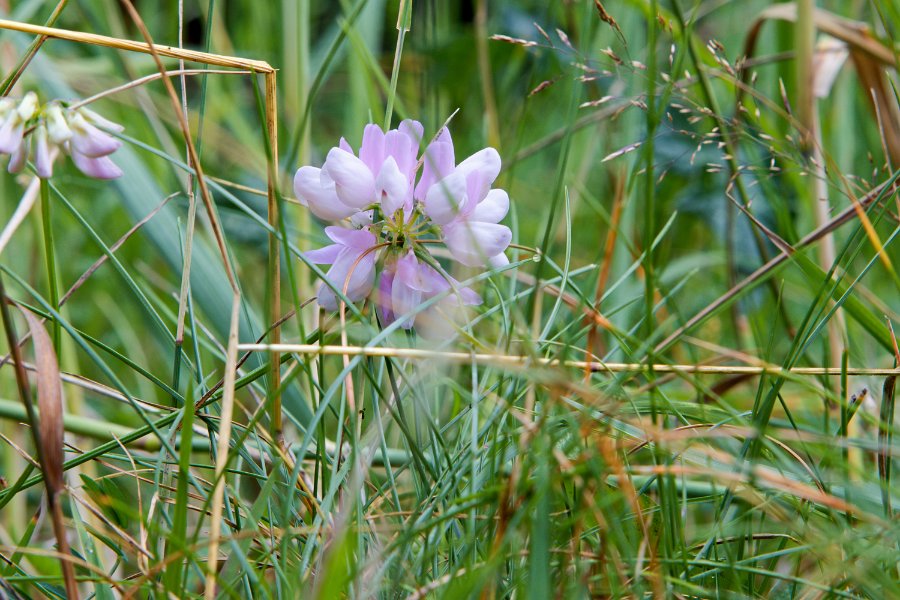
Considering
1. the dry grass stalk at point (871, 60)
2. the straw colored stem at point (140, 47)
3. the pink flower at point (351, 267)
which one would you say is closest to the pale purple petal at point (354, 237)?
the pink flower at point (351, 267)

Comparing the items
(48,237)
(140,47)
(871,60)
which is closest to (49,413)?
(48,237)

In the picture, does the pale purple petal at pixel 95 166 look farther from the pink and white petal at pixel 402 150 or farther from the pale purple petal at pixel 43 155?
the pink and white petal at pixel 402 150

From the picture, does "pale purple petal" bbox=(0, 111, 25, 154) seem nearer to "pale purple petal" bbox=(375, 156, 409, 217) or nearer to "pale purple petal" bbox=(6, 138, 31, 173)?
"pale purple petal" bbox=(6, 138, 31, 173)

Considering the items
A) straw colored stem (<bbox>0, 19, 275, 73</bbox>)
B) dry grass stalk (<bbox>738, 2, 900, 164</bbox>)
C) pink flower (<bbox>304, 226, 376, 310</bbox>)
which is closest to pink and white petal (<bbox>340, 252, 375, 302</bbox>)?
pink flower (<bbox>304, 226, 376, 310</bbox>)

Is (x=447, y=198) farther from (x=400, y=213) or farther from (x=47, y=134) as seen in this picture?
(x=47, y=134)

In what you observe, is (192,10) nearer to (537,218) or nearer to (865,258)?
(537,218)

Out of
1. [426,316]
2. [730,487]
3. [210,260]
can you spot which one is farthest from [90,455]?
[210,260]
